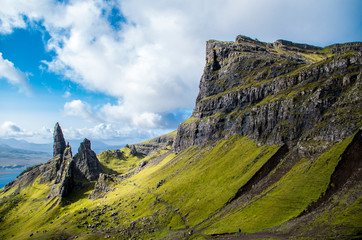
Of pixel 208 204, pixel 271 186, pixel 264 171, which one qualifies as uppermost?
pixel 264 171

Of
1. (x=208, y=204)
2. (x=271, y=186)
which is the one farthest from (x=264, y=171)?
(x=208, y=204)

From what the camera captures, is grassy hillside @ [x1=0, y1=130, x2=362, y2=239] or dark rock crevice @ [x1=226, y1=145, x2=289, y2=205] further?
dark rock crevice @ [x1=226, y1=145, x2=289, y2=205]

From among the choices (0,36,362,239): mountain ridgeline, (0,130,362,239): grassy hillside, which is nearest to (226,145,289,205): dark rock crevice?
(0,36,362,239): mountain ridgeline

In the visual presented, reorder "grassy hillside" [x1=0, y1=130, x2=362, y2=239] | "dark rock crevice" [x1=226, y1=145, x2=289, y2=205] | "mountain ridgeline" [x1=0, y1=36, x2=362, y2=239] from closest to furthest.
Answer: "mountain ridgeline" [x1=0, y1=36, x2=362, y2=239]
"grassy hillside" [x1=0, y1=130, x2=362, y2=239]
"dark rock crevice" [x1=226, y1=145, x2=289, y2=205]

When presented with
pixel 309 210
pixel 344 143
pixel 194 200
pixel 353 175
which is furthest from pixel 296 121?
pixel 194 200

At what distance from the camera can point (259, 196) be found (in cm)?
10438

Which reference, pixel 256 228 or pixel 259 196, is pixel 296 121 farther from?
pixel 256 228

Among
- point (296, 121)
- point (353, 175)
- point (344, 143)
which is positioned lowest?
point (353, 175)

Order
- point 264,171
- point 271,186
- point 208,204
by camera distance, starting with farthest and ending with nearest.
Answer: point 264,171 < point 208,204 < point 271,186

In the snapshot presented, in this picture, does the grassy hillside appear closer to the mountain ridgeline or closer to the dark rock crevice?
the mountain ridgeline

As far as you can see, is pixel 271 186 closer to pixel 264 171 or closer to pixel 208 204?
pixel 264 171

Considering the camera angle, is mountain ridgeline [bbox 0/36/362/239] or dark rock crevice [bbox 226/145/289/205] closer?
mountain ridgeline [bbox 0/36/362/239]

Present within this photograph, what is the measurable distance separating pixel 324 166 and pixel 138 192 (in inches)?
5807

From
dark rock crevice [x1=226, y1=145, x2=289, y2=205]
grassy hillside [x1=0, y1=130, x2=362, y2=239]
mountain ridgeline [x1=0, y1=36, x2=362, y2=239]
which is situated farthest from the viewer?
dark rock crevice [x1=226, y1=145, x2=289, y2=205]
